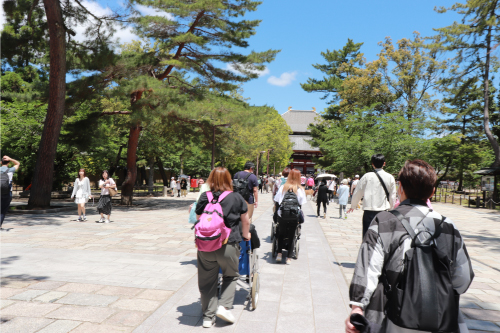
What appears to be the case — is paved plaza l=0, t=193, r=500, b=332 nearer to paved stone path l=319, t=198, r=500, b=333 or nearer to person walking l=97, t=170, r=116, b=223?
paved stone path l=319, t=198, r=500, b=333

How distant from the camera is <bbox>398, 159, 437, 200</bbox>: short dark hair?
6.38 ft

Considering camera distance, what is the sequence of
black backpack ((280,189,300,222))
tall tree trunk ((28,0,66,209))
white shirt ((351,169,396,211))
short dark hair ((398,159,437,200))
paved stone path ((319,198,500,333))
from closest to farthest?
short dark hair ((398,159,437,200)) → paved stone path ((319,198,500,333)) → white shirt ((351,169,396,211)) → black backpack ((280,189,300,222)) → tall tree trunk ((28,0,66,209))

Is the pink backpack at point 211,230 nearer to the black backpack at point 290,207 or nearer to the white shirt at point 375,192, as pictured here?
the black backpack at point 290,207

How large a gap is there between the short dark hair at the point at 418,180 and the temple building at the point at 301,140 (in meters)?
63.0

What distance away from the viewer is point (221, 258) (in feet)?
11.9

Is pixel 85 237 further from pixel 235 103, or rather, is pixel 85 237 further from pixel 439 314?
pixel 235 103

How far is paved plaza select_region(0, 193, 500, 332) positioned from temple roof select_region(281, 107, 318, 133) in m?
78.8

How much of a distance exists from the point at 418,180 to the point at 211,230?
6.64 feet

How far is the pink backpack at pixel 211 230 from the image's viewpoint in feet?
11.2

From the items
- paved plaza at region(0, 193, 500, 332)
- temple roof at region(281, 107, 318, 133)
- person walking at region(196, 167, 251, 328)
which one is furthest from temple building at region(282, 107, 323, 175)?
person walking at region(196, 167, 251, 328)

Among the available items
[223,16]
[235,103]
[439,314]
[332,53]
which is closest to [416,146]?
[235,103]

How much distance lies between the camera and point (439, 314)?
171cm

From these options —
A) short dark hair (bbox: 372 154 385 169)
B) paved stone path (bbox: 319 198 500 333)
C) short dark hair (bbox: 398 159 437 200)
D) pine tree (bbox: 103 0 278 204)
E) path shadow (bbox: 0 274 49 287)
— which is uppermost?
pine tree (bbox: 103 0 278 204)

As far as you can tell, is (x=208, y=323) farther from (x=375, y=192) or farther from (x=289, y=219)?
(x=375, y=192)
